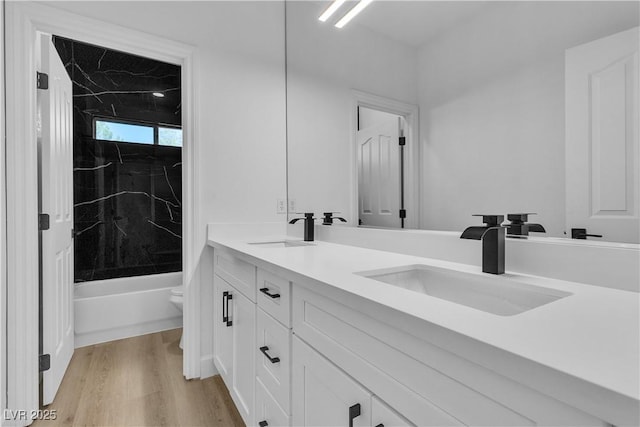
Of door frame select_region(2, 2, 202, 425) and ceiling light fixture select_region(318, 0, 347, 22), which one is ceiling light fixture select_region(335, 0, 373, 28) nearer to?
ceiling light fixture select_region(318, 0, 347, 22)

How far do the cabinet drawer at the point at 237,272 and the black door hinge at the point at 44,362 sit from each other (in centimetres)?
90

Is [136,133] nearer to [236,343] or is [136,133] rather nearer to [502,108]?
[236,343]

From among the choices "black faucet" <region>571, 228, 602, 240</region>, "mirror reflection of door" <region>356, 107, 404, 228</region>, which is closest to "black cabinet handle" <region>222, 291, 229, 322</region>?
"mirror reflection of door" <region>356, 107, 404, 228</region>

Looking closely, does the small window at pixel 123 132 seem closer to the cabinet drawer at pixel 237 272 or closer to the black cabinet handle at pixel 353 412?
the cabinet drawer at pixel 237 272

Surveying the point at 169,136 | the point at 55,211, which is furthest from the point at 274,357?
the point at 169,136

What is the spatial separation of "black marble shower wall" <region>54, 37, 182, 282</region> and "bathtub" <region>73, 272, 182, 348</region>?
229 millimetres

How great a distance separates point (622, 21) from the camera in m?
0.73

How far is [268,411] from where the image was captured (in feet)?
3.70

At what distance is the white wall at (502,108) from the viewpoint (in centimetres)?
83

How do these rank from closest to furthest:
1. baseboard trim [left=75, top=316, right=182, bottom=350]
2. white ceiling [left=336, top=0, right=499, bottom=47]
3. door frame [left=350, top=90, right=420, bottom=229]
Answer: white ceiling [left=336, top=0, right=499, bottom=47], door frame [left=350, top=90, right=420, bottom=229], baseboard trim [left=75, top=316, right=182, bottom=350]

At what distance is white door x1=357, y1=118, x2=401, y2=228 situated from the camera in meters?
1.37

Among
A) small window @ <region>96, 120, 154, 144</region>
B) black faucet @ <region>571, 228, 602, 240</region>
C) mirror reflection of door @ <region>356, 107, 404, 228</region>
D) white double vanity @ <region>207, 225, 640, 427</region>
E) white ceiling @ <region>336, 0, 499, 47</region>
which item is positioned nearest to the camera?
white double vanity @ <region>207, 225, 640, 427</region>

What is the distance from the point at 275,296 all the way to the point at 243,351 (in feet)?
1.64

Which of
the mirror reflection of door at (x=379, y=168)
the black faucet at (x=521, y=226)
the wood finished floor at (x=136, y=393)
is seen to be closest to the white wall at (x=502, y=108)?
the black faucet at (x=521, y=226)
